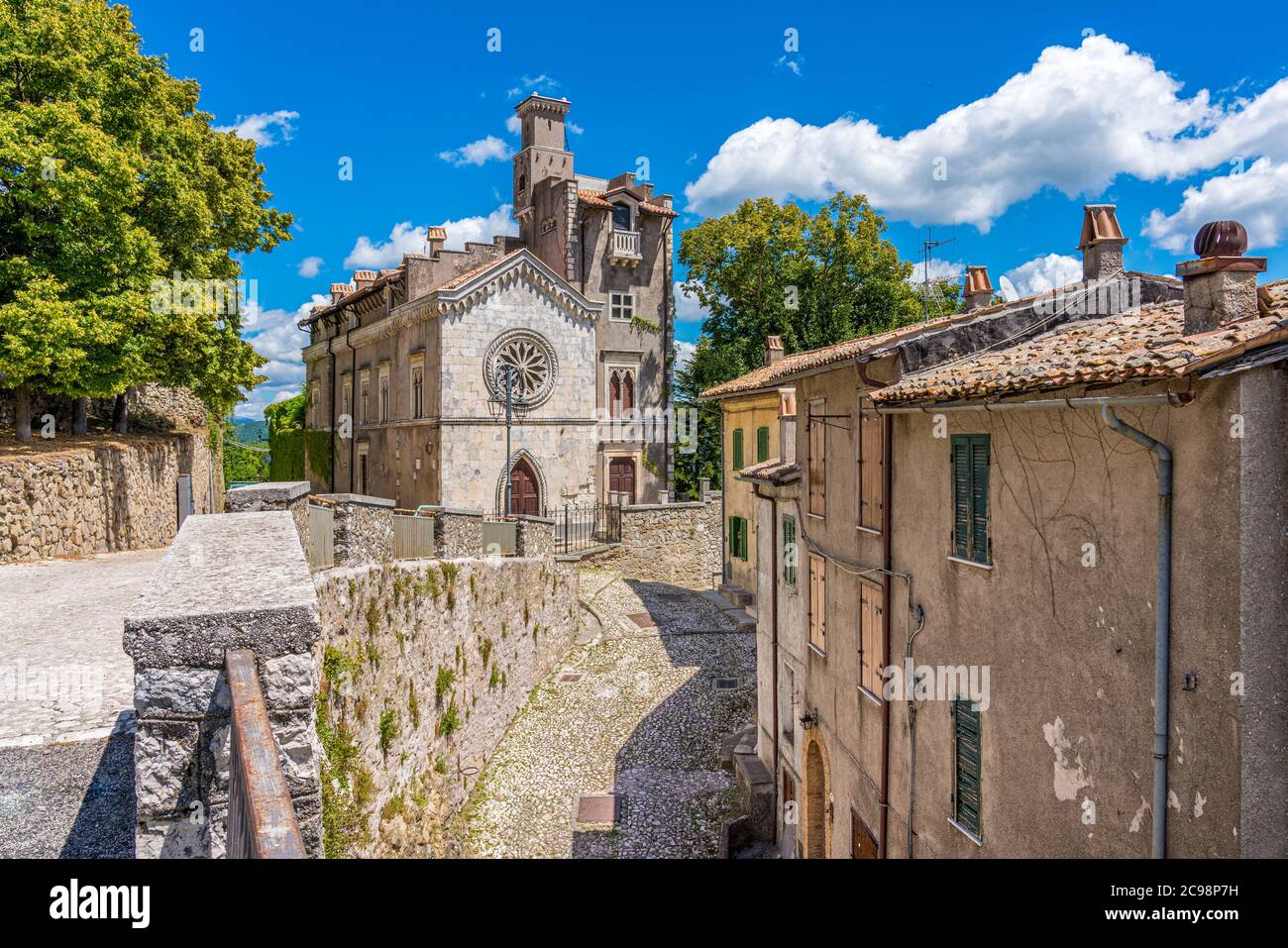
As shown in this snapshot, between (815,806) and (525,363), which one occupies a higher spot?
(525,363)

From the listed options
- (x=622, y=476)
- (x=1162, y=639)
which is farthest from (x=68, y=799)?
(x=622, y=476)

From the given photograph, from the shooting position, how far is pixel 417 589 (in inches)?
490

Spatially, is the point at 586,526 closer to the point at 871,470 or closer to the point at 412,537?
the point at 412,537

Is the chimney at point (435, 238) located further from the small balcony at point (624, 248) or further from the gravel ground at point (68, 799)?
the gravel ground at point (68, 799)

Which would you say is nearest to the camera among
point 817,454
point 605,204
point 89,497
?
point 817,454

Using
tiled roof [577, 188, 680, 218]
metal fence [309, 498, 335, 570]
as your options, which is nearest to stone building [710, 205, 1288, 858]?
metal fence [309, 498, 335, 570]

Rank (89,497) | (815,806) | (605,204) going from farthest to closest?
(605,204)
(89,497)
(815,806)

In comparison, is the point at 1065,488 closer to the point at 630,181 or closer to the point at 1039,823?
the point at 1039,823

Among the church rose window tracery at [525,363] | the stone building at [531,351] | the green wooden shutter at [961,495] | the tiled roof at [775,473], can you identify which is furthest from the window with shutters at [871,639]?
the church rose window tracery at [525,363]

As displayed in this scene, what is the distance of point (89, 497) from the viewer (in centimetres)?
1777

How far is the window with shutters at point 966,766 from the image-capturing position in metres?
8.61

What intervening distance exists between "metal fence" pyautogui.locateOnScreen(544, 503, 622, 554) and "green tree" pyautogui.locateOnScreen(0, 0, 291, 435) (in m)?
13.3

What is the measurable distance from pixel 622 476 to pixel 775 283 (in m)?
12.4

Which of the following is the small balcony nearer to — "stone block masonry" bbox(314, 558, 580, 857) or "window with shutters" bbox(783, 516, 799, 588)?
"stone block masonry" bbox(314, 558, 580, 857)
